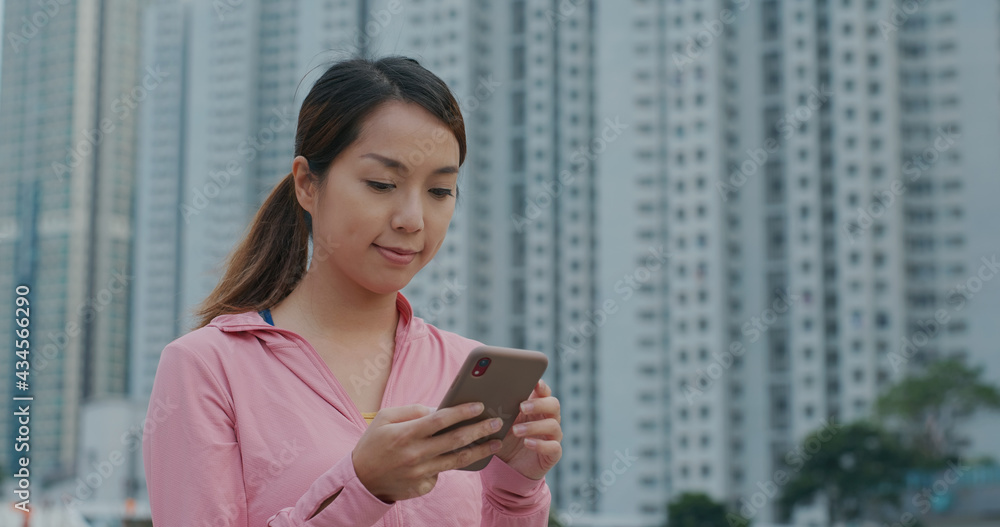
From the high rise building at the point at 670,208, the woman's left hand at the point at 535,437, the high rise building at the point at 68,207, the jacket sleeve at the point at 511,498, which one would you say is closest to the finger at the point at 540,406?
the woman's left hand at the point at 535,437

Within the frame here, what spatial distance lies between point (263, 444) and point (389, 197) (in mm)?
359

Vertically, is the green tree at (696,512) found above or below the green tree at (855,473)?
below

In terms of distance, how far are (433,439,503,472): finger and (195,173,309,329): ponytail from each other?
45 cm

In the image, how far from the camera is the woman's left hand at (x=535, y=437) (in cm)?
137

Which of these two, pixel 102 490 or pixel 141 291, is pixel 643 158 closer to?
pixel 141 291

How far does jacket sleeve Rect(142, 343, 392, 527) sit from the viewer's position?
1.34 meters

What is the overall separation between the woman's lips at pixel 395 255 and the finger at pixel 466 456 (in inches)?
11.2

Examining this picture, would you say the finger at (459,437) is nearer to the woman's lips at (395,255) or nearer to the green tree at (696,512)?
the woman's lips at (395,255)

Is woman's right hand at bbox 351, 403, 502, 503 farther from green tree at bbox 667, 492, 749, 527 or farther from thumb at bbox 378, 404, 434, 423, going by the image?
green tree at bbox 667, 492, 749, 527

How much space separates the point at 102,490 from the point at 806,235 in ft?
93.8

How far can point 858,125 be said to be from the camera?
3938 cm

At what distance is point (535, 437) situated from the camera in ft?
4.58

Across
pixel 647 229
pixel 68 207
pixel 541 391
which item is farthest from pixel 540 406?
pixel 68 207

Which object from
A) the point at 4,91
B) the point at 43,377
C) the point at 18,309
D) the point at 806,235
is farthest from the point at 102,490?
the point at 18,309
